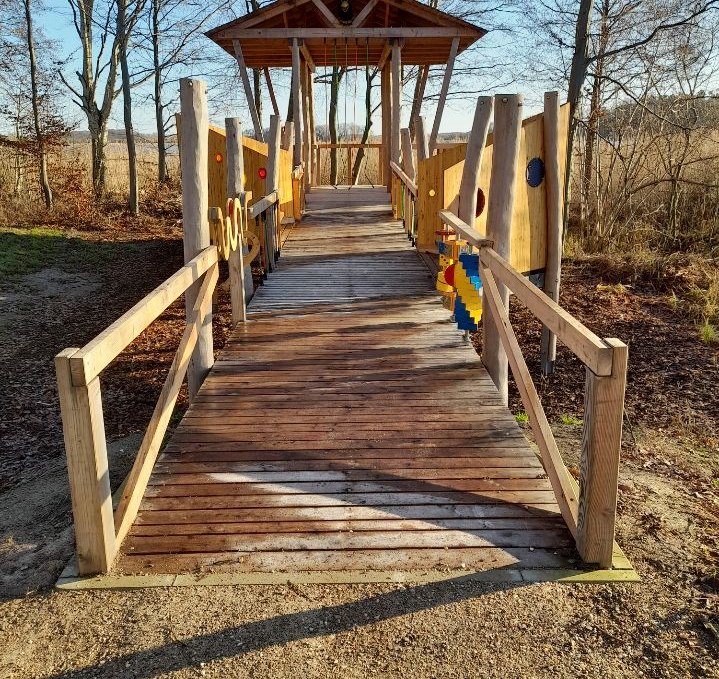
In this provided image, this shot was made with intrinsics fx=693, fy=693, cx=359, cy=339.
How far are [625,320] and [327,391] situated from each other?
5.82 metres

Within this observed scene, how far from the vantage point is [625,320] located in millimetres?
9203

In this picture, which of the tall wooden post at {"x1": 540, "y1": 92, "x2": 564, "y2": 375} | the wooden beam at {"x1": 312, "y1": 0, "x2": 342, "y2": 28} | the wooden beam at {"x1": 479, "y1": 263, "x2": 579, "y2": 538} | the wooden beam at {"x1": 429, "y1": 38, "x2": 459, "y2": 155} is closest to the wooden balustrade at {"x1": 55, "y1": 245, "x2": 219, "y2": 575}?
the wooden beam at {"x1": 479, "y1": 263, "x2": 579, "y2": 538}

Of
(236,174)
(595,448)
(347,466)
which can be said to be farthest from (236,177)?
(595,448)

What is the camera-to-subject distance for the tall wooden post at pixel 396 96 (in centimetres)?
1234

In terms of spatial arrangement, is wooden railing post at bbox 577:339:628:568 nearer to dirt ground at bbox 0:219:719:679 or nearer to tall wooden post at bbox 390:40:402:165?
dirt ground at bbox 0:219:719:679

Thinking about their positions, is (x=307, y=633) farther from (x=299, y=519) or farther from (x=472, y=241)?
(x=472, y=241)

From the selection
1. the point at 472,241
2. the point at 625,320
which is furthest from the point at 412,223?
the point at 472,241

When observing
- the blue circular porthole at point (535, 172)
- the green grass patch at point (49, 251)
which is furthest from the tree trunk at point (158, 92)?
the blue circular porthole at point (535, 172)

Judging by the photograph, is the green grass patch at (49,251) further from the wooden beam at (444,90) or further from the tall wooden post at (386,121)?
the wooden beam at (444,90)

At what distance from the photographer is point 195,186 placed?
201 inches

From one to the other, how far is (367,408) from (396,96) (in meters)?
9.46

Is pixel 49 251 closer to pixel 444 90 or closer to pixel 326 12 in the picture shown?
pixel 326 12

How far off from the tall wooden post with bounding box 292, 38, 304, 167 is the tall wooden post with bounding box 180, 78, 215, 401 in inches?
280

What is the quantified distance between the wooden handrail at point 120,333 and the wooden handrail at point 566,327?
6.38 ft
